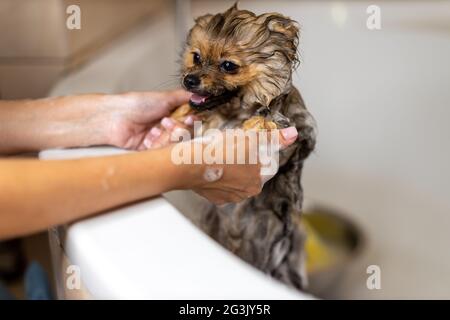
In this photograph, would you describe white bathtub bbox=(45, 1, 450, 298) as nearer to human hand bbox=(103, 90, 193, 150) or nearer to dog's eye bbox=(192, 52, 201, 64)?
human hand bbox=(103, 90, 193, 150)

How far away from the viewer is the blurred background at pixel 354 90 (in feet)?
2.61

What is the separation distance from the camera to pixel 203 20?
1.68 feet

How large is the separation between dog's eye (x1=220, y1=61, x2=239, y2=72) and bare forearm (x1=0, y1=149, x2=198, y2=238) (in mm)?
109

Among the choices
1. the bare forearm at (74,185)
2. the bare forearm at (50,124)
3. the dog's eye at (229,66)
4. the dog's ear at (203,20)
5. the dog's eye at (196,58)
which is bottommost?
the bare forearm at (74,185)

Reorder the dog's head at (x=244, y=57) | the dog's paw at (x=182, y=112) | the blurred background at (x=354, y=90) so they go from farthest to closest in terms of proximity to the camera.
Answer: the blurred background at (x=354, y=90) → the dog's paw at (x=182, y=112) → the dog's head at (x=244, y=57)

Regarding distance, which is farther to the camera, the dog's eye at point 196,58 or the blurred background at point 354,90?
the blurred background at point 354,90

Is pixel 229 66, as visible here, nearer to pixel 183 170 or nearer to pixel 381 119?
pixel 183 170

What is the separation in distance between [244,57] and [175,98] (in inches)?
5.9

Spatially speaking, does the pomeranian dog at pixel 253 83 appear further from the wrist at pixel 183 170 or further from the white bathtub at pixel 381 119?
the white bathtub at pixel 381 119

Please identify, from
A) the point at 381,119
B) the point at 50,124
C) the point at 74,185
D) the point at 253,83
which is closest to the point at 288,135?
the point at 253,83

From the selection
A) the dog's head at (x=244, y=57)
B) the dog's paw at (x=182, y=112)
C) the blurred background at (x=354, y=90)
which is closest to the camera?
the dog's head at (x=244, y=57)

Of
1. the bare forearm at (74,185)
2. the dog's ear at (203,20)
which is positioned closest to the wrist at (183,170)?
the bare forearm at (74,185)

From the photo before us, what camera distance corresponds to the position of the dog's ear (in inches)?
19.8

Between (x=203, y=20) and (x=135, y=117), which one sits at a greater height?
(x=203, y=20)
